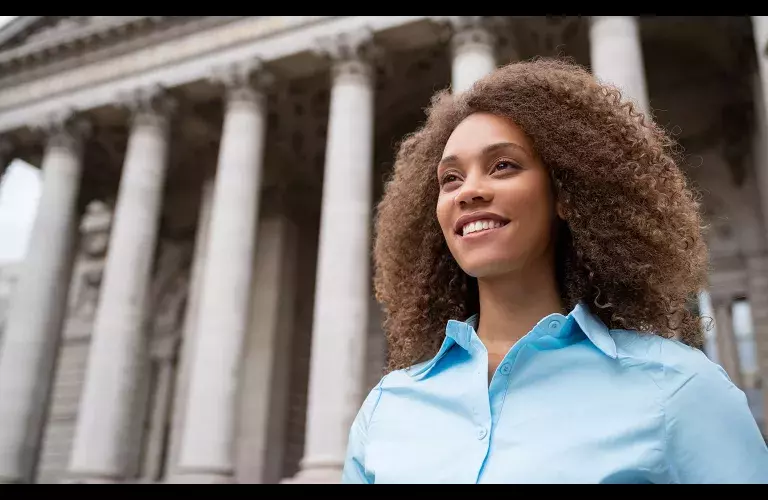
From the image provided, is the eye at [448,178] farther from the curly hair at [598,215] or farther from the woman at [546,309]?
the curly hair at [598,215]

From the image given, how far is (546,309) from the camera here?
2891mm

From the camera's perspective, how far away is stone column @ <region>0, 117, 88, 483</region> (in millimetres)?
21750

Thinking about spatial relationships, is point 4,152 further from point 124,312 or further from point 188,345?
point 188,345

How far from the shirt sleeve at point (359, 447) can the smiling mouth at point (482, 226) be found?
79 cm

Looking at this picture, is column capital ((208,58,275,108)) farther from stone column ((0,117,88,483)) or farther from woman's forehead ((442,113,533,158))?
woman's forehead ((442,113,533,158))

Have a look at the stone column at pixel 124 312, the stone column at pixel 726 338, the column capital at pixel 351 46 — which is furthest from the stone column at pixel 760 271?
the stone column at pixel 124 312

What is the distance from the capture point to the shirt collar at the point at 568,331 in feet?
7.79

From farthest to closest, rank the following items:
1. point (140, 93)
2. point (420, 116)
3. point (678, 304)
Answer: point (420, 116) < point (140, 93) < point (678, 304)

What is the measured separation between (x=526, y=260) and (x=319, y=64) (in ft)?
64.7

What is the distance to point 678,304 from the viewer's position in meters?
3.08

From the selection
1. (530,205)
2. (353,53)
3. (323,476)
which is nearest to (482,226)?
(530,205)

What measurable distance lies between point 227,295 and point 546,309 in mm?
17281
